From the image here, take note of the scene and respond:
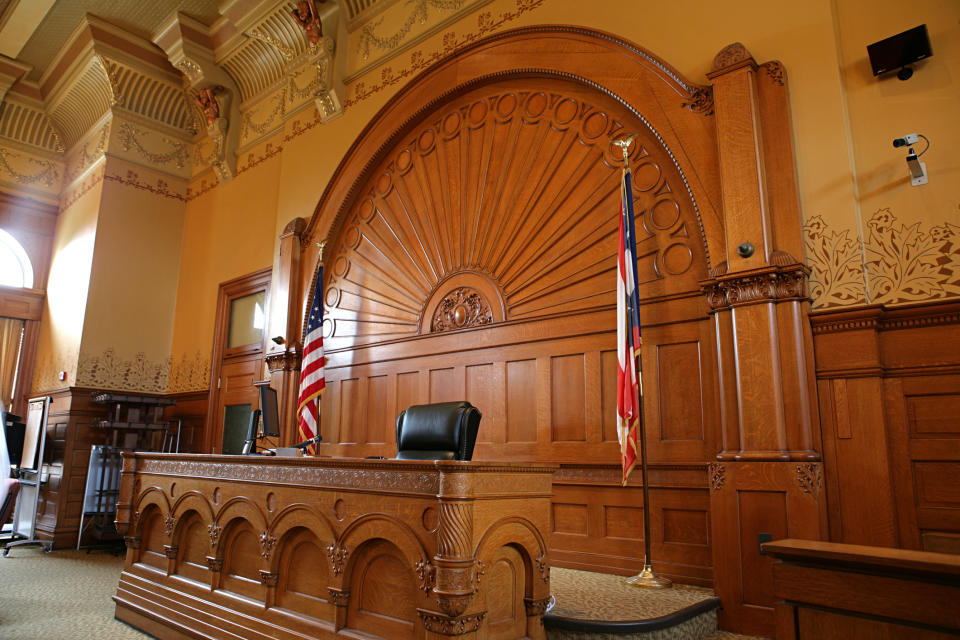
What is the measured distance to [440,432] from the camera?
11.7 feet

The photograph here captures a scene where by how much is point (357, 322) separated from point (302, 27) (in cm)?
326

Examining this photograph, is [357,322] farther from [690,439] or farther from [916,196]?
[916,196]

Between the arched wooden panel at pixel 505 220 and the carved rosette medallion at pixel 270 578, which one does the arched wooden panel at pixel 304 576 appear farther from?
the arched wooden panel at pixel 505 220

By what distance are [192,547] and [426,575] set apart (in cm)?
220

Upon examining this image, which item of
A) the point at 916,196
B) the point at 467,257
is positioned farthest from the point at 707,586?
the point at 467,257

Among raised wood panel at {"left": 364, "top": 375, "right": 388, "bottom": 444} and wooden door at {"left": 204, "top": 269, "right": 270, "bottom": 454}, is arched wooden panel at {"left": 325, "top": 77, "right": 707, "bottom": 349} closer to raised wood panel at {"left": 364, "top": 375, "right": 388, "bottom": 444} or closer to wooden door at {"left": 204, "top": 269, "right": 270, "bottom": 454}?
raised wood panel at {"left": 364, "top": 375, "right": 388, "bottom": 444}

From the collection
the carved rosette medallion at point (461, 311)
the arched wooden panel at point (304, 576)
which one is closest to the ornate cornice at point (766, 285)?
the carved rosette medallion at point (461, 311)

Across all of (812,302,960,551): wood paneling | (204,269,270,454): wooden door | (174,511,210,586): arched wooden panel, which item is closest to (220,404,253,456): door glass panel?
(204,269,270,454): wooden door

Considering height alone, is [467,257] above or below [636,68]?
below

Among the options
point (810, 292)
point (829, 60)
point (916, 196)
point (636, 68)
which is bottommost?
point (810, 292)

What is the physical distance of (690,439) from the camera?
12.9 ft

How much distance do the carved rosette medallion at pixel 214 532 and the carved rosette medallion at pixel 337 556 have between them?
109 cm

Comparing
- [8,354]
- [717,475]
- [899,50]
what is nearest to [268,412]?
[717,475]

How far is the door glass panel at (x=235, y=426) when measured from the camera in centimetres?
732
